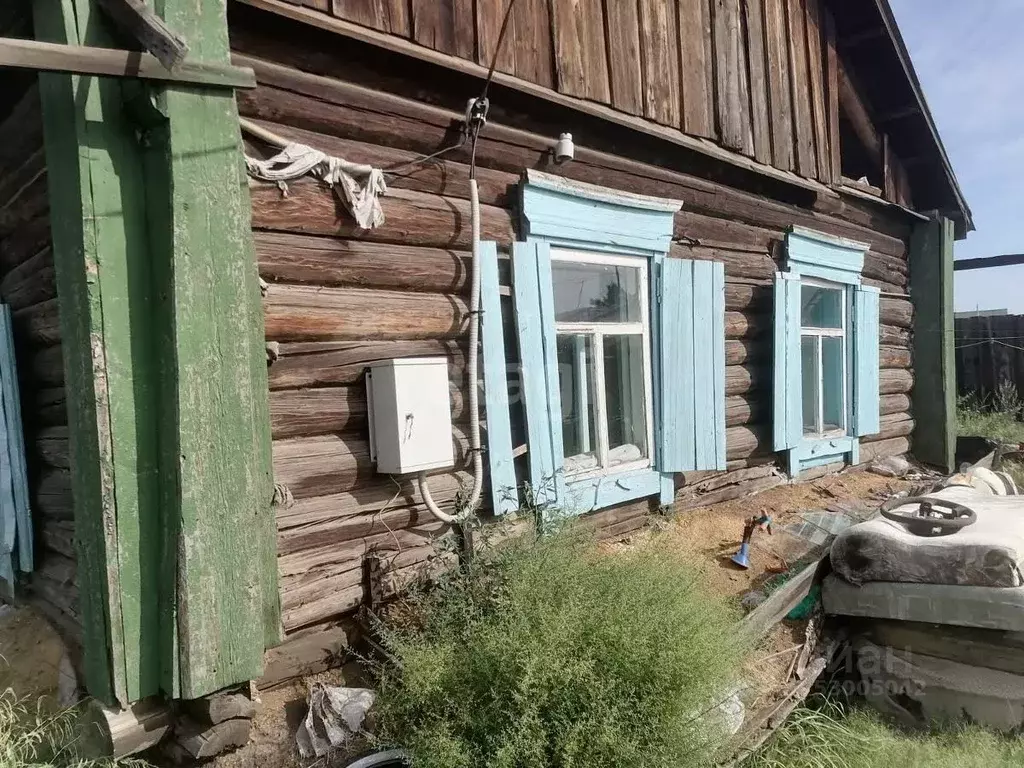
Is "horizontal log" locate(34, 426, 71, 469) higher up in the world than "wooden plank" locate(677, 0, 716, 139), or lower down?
lower down

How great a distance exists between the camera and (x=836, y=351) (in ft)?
23.0

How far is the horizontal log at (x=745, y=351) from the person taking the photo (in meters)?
5.52

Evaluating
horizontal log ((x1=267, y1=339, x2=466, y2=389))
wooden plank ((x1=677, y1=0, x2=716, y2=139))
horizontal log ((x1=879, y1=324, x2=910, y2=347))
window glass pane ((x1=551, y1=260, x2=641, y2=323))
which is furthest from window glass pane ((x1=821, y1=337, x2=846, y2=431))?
horizontal log ((x1=267, y1=339, x2=466, y2=389))

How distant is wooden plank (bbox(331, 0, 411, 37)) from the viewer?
3212mm

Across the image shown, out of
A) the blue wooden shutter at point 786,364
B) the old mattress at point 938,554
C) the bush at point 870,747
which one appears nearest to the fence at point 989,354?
the blue wooden shutter at point 786,364

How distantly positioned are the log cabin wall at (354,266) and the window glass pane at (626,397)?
564mm

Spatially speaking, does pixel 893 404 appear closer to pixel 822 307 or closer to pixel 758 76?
pixel 822 307

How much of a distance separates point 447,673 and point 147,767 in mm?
1177

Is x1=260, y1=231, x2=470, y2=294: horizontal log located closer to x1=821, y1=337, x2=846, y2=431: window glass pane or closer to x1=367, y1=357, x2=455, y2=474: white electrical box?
x1=367, y1=357, x2=455, y2=474: white electrical box

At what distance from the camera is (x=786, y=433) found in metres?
5.90

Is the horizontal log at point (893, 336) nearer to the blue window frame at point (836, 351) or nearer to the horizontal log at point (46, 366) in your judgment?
the blue window frame at point (836, 351)

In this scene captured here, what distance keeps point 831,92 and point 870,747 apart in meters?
5.87

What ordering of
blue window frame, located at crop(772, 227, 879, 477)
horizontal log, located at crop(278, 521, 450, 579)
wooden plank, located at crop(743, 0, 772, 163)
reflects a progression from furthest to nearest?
blue window frame, located at crop(772, 227, 879, 477) < wooden plank, located at crop(743, 0, 772, 163) < horizontal log, located at crop(278, 521, 450, 579)

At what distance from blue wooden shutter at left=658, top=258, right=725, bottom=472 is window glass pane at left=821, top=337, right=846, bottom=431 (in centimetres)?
256
